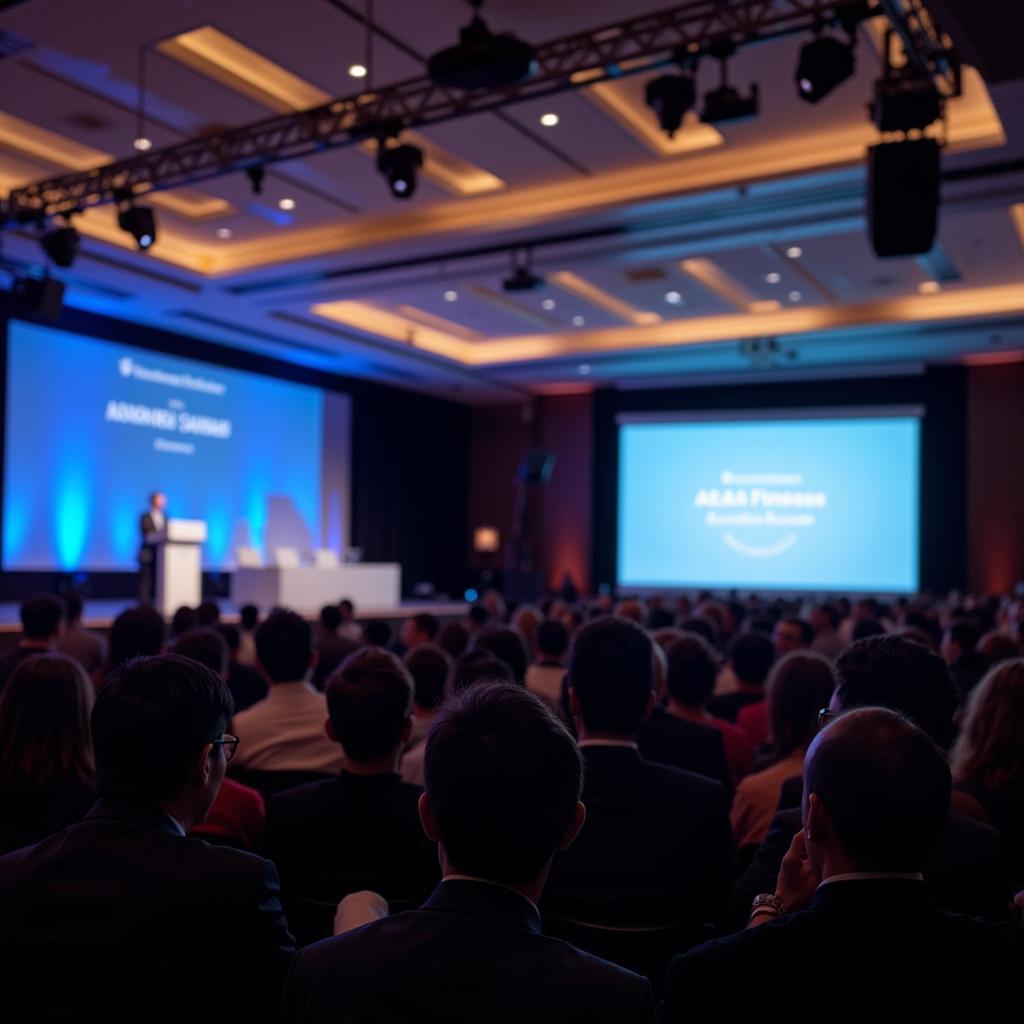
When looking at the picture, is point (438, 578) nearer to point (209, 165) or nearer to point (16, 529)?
point (16, 529)

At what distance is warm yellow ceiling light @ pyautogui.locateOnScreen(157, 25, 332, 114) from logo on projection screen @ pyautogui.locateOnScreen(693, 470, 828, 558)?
942cm

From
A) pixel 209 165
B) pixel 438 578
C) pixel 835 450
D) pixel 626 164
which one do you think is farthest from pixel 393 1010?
pixel 438 578

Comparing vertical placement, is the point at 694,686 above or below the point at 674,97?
below

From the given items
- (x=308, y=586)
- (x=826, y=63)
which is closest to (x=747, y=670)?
(x=826, y=63)

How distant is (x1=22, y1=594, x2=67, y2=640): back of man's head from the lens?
14.8 feet

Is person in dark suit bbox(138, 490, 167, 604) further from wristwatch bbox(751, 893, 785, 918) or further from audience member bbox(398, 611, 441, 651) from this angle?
wristwatch bbox(751, 893, 785, 918)

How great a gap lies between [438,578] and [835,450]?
6721 millimetres

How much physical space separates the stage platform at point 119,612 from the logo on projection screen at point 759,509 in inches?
157

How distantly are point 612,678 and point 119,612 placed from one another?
7.22 m

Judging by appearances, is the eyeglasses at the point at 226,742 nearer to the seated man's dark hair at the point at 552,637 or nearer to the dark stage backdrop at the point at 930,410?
the seated man's dark hair at the point at 552,637

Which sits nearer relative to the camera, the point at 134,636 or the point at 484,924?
the point at 484,924

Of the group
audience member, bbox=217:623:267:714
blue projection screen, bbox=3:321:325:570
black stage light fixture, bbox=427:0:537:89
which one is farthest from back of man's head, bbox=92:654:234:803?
blue projection screen, bbox=3:321:325:570

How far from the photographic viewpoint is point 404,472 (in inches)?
639

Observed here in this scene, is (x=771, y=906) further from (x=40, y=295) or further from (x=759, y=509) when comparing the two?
(x=759, y=509)
